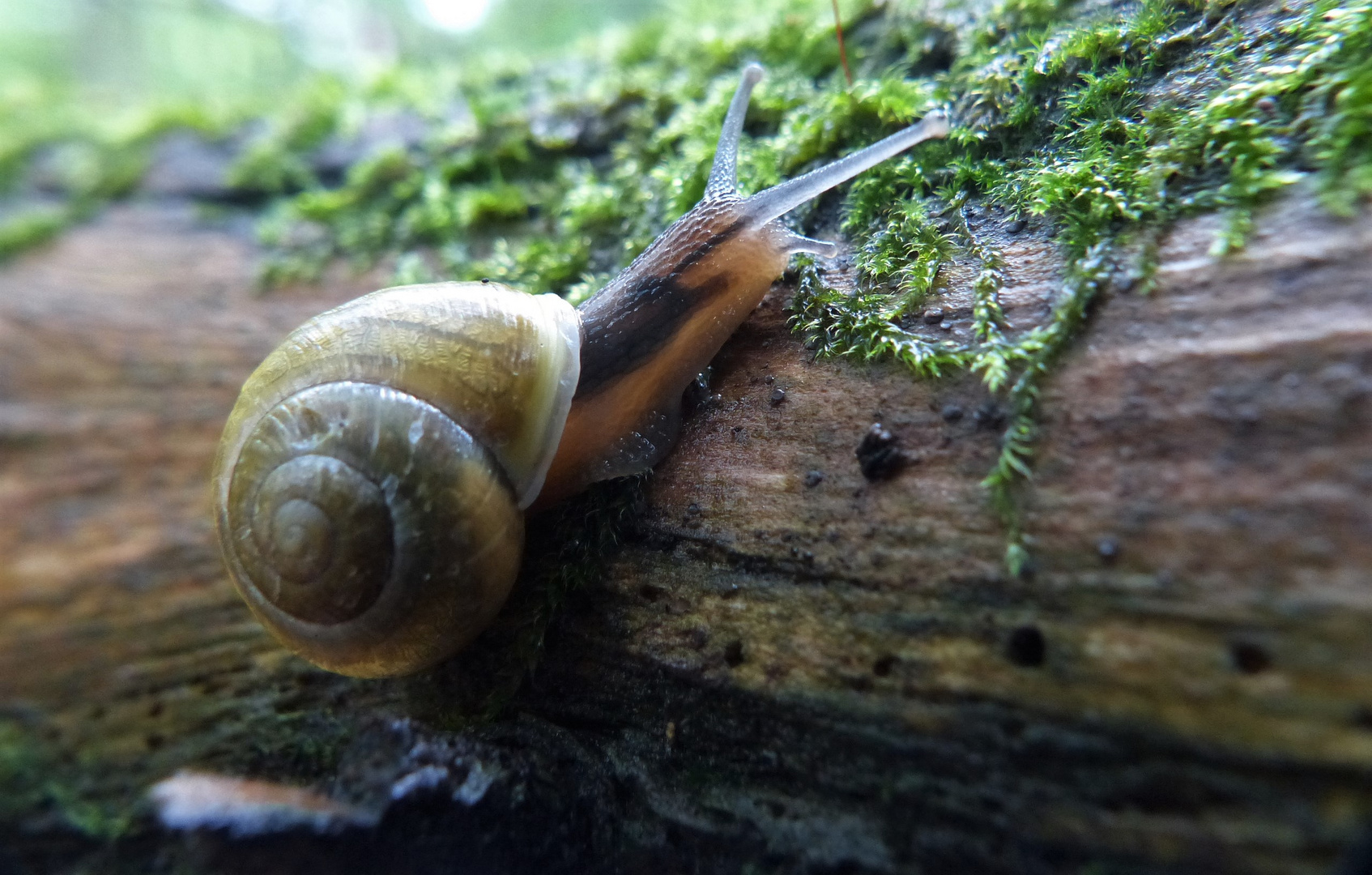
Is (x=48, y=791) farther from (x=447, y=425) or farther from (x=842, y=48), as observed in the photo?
(x=842, y=48)

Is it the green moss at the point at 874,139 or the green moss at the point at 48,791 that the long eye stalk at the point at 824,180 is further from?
the green moss at the point at 48,791

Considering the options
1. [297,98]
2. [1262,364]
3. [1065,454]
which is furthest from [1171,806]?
[297,98]

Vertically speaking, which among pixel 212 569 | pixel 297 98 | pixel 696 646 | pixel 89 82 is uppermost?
pixel 89 82

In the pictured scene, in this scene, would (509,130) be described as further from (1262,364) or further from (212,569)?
(1262,364)

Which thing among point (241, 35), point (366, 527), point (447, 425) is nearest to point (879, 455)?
point (447, 425)

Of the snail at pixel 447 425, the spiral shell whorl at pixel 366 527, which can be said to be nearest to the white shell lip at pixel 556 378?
the snail at pixel 447 425

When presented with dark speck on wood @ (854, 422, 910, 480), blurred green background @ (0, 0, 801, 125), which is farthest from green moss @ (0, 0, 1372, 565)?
blurred green background @ (0, 0, 801, 125)

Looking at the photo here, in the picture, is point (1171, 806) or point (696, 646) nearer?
point (1171, 806)

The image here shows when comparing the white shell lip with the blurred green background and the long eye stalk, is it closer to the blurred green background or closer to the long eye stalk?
the long eye stalk
